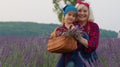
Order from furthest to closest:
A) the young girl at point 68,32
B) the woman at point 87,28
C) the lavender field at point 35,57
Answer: the lavender field at point 35,57 < the woman at point 87,28 < the young girl at point 68,32

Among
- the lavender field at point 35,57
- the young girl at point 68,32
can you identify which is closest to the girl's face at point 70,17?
the young girl at point 68,32

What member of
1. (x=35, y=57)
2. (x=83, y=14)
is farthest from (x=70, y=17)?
(x=35, y=57)

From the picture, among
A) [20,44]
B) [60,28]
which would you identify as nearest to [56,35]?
[60,28]

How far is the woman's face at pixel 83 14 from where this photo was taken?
14.8 feet

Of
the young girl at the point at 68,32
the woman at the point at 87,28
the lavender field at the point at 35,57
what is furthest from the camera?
the lavender field at the point at 35,57

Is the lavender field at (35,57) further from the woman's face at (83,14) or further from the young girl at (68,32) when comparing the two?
the woman's face at (83,14)

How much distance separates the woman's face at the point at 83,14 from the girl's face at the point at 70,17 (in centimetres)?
9

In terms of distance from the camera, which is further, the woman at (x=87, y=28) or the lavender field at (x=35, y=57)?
the lavender field at (x=35, y=57)

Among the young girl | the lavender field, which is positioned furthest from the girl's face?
the lavender field

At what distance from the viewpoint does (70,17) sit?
174 inches

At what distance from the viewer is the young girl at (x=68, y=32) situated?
14.4 ft

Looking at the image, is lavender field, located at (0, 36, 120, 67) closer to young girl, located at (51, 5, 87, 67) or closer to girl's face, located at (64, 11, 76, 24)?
young girl, located at (51, 5, 87, 67)

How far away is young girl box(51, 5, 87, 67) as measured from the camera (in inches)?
173

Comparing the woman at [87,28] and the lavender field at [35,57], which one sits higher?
the woman at [87,28]
